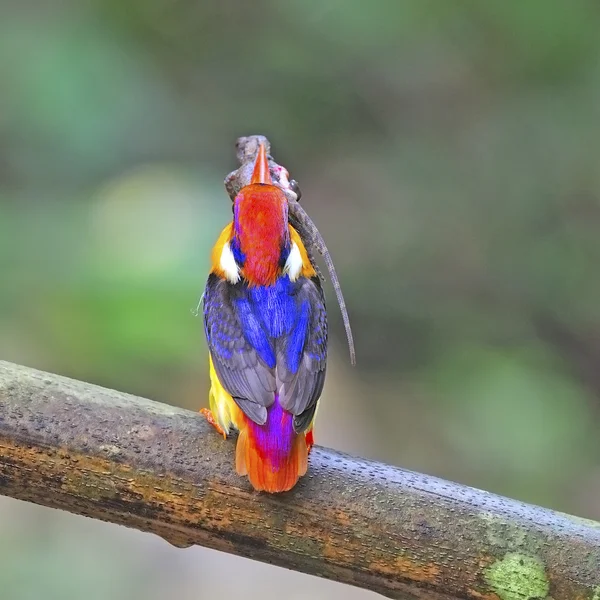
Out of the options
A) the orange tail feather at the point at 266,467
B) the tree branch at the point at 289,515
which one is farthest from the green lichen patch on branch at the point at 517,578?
the orange tail feather at the point at 266,467

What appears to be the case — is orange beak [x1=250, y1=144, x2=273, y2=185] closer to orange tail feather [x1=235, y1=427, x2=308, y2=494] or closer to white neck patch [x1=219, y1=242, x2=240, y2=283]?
white neck patch [x1=219, y1=242, x2=240, y2=283]

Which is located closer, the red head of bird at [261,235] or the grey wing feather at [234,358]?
the grey wing feather at [234,358]

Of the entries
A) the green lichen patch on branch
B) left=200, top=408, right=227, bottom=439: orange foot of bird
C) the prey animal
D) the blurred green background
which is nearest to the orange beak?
the prey animal

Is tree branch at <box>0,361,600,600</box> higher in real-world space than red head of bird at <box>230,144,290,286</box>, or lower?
lower

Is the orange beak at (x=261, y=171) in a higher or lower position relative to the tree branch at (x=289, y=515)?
higher

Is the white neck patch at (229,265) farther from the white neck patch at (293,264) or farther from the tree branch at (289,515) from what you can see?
the tree branch at (289,515)

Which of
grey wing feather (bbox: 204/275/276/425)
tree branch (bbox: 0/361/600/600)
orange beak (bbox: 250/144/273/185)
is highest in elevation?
orange beak (bbox: 250/144/273/185)
